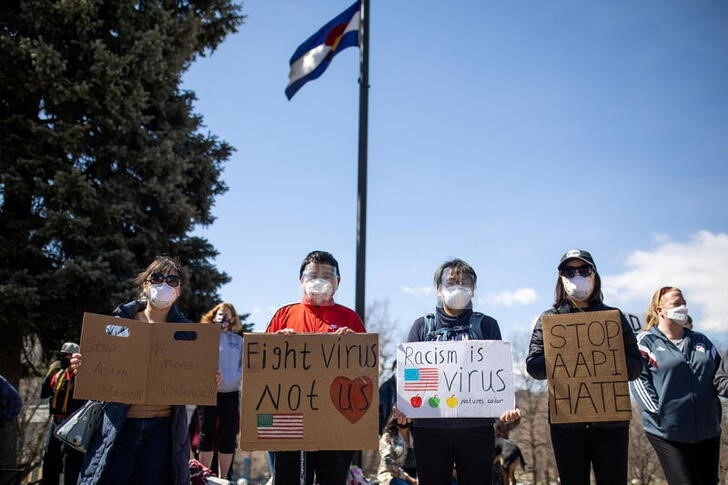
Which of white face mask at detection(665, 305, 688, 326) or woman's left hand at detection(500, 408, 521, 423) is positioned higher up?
white face mask at detection(665, 305, 688, 326)

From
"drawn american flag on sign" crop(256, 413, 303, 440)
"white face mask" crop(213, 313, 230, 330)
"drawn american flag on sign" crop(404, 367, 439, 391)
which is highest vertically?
"white face mask" crop(213, 313, 230, 330)

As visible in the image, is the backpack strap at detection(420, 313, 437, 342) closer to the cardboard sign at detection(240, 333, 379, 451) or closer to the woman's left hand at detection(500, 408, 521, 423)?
the cardboard sign at detection(240, 333, 379, 451)

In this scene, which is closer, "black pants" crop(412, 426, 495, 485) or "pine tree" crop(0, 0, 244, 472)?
"black pants" crop(412, 426, 495, 485)

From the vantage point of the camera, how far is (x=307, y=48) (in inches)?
353

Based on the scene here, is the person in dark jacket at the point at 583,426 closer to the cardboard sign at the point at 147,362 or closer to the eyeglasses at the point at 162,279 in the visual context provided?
the cardboard sign at the point at 147,362

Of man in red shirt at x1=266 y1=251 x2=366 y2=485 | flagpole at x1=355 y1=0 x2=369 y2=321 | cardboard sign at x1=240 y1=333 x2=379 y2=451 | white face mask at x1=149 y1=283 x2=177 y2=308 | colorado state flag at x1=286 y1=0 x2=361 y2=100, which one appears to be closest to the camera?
cardboard sign at x1=240 y1=333 x2=379 y2=451

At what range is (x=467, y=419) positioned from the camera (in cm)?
359

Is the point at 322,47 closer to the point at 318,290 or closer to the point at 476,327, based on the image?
the point at 318,290

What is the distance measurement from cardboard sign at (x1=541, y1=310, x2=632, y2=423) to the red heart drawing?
3.77 ft

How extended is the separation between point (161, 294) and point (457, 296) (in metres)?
1.95

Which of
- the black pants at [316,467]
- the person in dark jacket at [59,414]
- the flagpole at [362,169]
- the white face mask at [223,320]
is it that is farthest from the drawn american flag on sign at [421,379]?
the person in dark jacket at [59,414]

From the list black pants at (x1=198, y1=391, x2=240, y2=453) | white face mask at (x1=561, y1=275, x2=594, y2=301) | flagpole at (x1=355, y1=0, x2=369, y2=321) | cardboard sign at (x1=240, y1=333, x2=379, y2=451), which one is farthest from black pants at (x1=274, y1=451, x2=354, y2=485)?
black pants at (x1=198, y1=391, x2=240, y2=453)

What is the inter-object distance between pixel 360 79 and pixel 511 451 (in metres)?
5.90

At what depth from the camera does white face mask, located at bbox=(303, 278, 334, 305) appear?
12.6 ft
